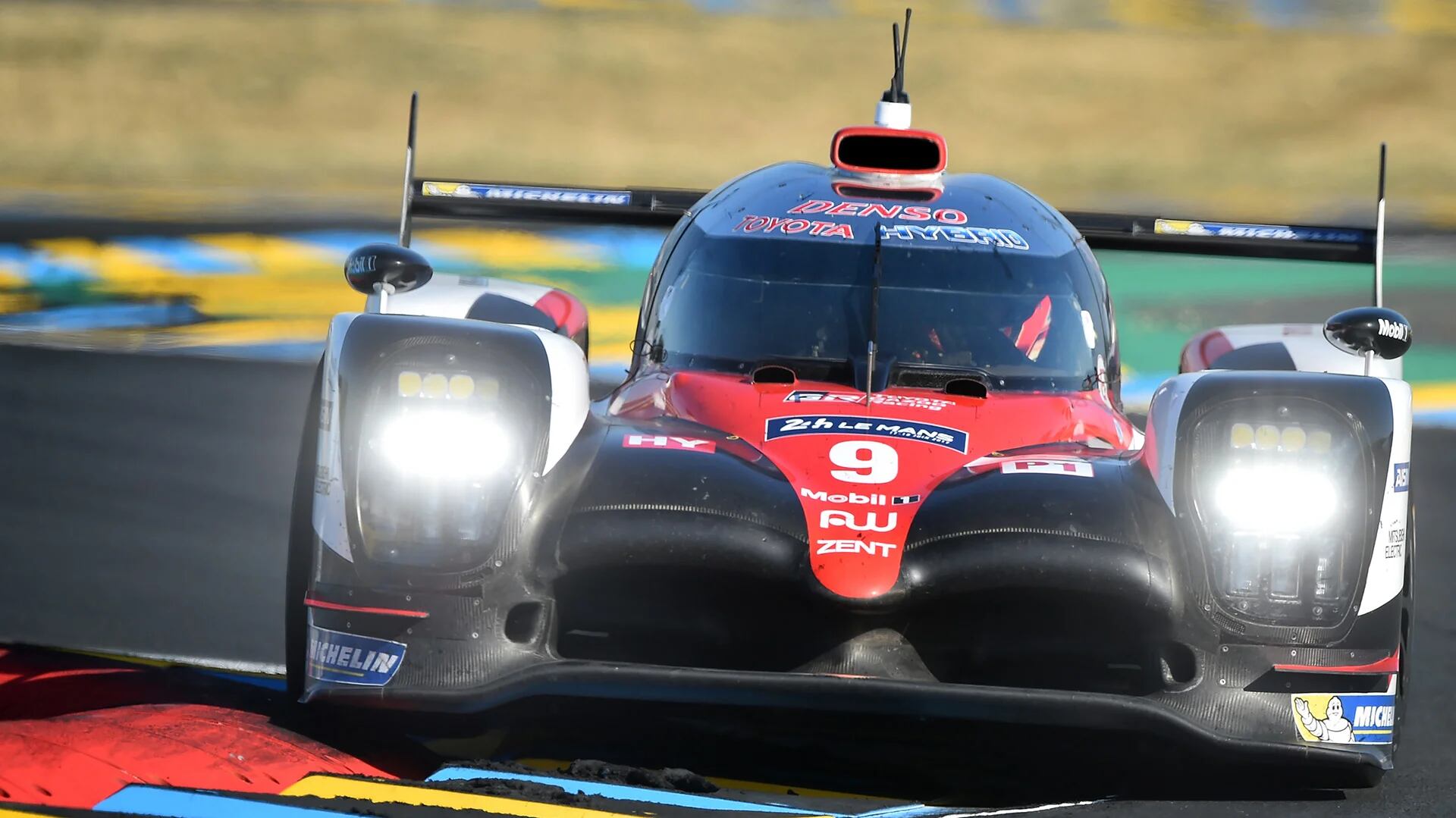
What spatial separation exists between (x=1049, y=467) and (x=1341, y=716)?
0.84 metres

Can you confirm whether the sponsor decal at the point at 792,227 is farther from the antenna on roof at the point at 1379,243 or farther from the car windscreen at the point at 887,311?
the antenna on roof at the point at 1379,243

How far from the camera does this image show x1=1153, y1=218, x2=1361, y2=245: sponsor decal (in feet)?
20.5

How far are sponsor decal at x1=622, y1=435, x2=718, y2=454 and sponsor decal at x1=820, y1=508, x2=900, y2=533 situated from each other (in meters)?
0.39

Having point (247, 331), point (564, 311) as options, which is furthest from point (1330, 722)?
point (247, 331)

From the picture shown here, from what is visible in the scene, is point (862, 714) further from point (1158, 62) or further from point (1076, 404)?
point (1158, 62)

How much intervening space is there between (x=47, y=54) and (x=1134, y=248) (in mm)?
17817

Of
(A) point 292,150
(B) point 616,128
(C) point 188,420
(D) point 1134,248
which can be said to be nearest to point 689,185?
(B) point 616,128

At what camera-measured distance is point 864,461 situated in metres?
4.61

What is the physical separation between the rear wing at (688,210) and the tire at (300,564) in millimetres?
1694

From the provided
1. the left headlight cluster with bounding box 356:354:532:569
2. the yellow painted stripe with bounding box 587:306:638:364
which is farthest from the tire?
the yellow painted stripe with bounding box 587:306:638:364

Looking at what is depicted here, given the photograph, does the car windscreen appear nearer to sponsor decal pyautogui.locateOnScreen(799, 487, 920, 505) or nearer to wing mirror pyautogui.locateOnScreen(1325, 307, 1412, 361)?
wing mirror pyautogui.locateOnScreen(1325, 307, 1412, 361)

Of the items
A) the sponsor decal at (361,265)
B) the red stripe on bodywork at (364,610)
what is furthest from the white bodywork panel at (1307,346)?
the red stripe on bodywork at (364,610)

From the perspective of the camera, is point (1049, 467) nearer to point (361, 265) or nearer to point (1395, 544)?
point (1395, 544)

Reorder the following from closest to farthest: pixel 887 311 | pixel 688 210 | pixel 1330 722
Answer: pixel 1330 722
pixel 887 311
pixel 688 210
